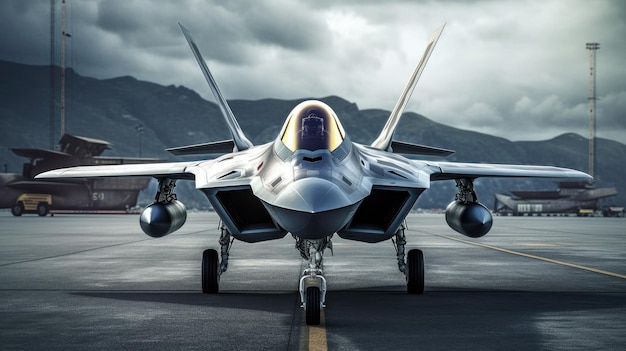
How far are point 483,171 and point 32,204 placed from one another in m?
48.7

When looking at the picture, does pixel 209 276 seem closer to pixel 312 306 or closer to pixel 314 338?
pixel 312 306

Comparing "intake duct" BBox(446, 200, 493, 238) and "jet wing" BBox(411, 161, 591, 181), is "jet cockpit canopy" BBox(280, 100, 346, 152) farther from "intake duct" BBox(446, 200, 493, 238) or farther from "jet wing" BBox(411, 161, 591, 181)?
"intake duct" BBox(446, 200, 493, 238)

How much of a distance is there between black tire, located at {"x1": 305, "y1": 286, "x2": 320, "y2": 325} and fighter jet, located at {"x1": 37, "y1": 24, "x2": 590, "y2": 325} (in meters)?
0.01

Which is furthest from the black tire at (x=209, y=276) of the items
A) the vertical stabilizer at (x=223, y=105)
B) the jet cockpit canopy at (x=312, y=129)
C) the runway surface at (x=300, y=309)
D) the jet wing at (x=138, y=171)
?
the jet cockpit canopy at (x=312, y=129)

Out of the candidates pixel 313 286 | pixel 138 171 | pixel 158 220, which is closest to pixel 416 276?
pixel 313 286

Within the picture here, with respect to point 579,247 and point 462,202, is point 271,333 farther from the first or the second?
point 579,247

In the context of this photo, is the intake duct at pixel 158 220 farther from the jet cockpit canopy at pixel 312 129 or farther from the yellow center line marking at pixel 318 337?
the yellow center line marking at pixel 318 337

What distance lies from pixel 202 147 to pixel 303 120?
4390mm

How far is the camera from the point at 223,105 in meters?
11.2

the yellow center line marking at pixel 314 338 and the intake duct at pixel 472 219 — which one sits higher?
the intake duct at pixel 472 219

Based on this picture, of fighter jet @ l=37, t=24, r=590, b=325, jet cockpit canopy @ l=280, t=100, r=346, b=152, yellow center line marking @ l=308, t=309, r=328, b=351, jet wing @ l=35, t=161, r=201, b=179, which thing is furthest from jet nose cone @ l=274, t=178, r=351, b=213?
jet wing @ l=35, t=161, r=201, b=179

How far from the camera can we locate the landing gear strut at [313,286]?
22.8 ft

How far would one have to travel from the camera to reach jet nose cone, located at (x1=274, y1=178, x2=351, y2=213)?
6.61 m

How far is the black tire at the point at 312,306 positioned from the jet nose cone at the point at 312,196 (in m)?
0.95
